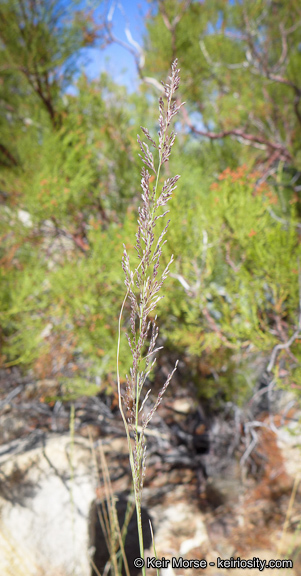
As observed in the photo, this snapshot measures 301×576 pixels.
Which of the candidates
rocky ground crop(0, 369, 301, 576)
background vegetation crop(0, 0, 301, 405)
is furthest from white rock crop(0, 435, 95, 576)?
background vegetation crop(0, 0, 301, 405)

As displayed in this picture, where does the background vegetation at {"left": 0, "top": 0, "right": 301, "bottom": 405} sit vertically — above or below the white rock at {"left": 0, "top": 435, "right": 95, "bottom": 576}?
above

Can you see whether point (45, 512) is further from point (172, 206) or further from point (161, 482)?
point (172, 206)

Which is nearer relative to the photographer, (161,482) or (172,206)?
(172,206)

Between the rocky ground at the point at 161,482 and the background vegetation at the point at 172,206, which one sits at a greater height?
the background vegetation at the point at 172,206

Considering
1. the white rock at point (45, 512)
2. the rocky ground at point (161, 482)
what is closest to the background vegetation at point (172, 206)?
the rocky ground at point (161, 482)

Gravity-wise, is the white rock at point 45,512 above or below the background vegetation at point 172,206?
below

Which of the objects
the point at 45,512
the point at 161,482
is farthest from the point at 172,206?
the point at 161,482

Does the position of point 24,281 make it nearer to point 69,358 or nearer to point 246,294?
point 69,358

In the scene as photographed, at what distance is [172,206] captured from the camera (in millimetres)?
→ 2332

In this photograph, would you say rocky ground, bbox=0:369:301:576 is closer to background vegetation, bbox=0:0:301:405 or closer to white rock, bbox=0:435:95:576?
white rock, bbox=0:435:95:576

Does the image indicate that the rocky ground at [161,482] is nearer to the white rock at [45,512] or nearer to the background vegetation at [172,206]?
the white rock at [45,512]

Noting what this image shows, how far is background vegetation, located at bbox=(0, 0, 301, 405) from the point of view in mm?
2309

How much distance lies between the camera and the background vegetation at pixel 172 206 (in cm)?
231

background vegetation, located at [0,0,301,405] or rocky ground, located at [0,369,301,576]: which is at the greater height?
background vegetation, located at [0,0,301,405]
